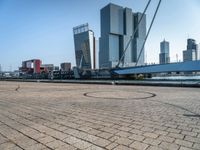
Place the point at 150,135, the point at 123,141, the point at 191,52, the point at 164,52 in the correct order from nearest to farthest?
the point at 123,141 → the point at 150,135 → the point at 191,52 → the point at 164,52

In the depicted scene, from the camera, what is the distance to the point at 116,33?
112 metres

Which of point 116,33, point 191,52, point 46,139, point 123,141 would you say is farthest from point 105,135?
point 116,33

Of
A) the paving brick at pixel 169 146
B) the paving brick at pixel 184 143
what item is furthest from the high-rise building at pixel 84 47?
the paving brick at pixel 169 146

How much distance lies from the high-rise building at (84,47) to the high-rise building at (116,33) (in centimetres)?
639

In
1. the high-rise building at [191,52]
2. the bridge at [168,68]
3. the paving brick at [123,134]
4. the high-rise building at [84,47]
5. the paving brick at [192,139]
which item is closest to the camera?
the paving brick at [192,139]

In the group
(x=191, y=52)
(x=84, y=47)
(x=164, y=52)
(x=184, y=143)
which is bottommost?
(x=184, y=143)

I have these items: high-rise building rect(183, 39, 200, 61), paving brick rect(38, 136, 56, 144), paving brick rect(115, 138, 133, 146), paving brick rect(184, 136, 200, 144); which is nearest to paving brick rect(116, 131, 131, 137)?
paving brick rect(115, 138, 133, 146)

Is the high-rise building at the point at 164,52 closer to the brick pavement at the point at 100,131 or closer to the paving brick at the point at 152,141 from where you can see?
the brick pavement at the point at 100,131

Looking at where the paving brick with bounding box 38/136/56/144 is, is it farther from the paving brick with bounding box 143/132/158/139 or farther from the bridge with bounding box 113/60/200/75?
the bridge with bounding box 113/60/200/75

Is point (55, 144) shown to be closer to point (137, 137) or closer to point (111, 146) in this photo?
point (111, 146)

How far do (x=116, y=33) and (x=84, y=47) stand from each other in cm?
2010

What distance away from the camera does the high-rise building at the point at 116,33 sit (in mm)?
109794

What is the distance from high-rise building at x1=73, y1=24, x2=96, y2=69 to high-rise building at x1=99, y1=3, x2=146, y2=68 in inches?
252

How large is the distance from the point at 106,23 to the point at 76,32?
22104 millimetres
